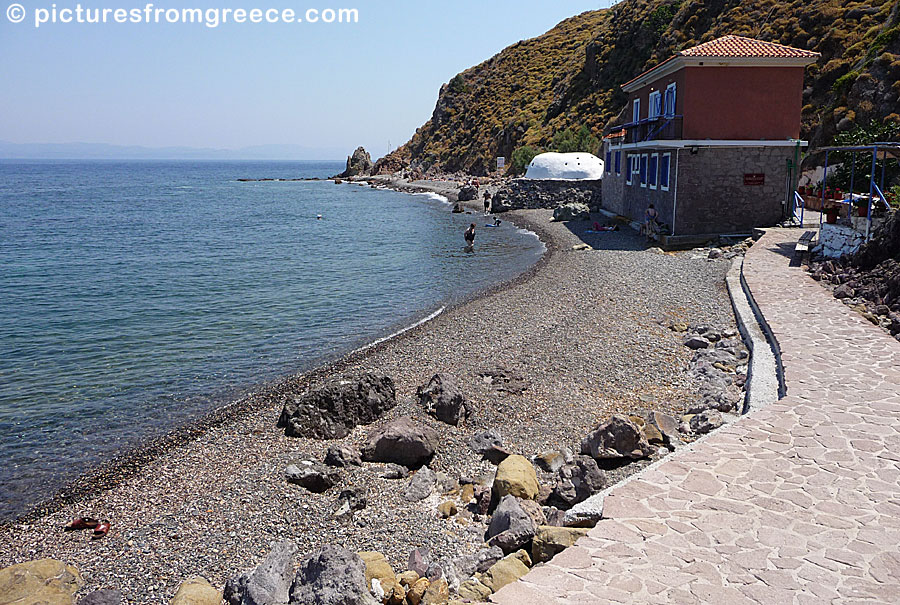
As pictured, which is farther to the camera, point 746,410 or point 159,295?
point 159,295

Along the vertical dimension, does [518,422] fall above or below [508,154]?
below

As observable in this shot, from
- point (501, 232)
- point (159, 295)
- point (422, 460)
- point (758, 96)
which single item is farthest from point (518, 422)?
point (501, 232)

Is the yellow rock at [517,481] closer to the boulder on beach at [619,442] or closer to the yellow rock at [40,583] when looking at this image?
the boulder on beach at [619,442]

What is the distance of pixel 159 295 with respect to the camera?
2416 centimetres

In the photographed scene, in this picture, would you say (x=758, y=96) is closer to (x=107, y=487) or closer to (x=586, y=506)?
(x=586, y=506)

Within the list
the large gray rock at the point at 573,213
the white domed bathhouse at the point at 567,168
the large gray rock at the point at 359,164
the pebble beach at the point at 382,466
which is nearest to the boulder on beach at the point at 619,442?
the pebble beach at the point at 382,466

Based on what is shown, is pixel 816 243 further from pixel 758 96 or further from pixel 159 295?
pixel 159 295

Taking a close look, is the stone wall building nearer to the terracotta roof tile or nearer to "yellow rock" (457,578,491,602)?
the terracotta roof tile

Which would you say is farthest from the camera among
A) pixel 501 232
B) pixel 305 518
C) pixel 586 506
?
pixel 501 232

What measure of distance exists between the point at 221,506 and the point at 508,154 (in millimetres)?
78118

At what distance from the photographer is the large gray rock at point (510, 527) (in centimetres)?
683

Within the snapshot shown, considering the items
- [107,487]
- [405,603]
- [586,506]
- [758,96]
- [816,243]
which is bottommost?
[107,487]

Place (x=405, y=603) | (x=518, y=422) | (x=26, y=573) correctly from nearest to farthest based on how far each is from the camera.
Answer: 1. (x=405, y=603)
2. (x=26, y=573)
3. (x=518, y=422)

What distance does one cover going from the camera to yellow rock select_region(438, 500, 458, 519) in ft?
26.6
